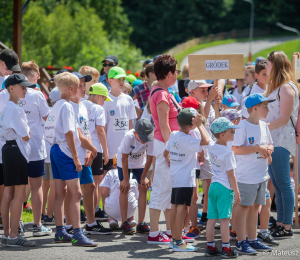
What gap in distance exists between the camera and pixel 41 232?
18.3 ft

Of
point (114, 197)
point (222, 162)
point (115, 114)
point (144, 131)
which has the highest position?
point (115, 114)

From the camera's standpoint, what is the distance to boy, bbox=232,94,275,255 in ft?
16.2

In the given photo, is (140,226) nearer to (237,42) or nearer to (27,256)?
(27,256)

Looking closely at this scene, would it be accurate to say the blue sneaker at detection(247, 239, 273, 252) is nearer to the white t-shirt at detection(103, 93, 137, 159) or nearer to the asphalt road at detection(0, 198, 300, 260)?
the asphalt road at detection(0, 198, 300, 260)

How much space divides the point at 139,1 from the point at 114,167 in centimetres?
7147

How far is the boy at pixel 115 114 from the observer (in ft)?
21.7

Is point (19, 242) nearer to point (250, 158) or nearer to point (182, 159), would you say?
point (182, 159)

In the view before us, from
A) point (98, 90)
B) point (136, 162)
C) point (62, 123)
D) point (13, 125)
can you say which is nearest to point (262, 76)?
point (136, 162)

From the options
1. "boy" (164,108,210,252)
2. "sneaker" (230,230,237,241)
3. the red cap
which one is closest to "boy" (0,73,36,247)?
"boy" (164,108,210,252)

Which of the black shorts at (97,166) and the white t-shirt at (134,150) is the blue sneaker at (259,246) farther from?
the black shorts at (97,166)

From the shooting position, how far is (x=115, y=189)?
6215mm

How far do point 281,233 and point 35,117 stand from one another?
11.9 ft

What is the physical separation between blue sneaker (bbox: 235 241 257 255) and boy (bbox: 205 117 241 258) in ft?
0.53

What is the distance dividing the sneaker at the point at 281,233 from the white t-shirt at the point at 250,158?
0.97 meters
